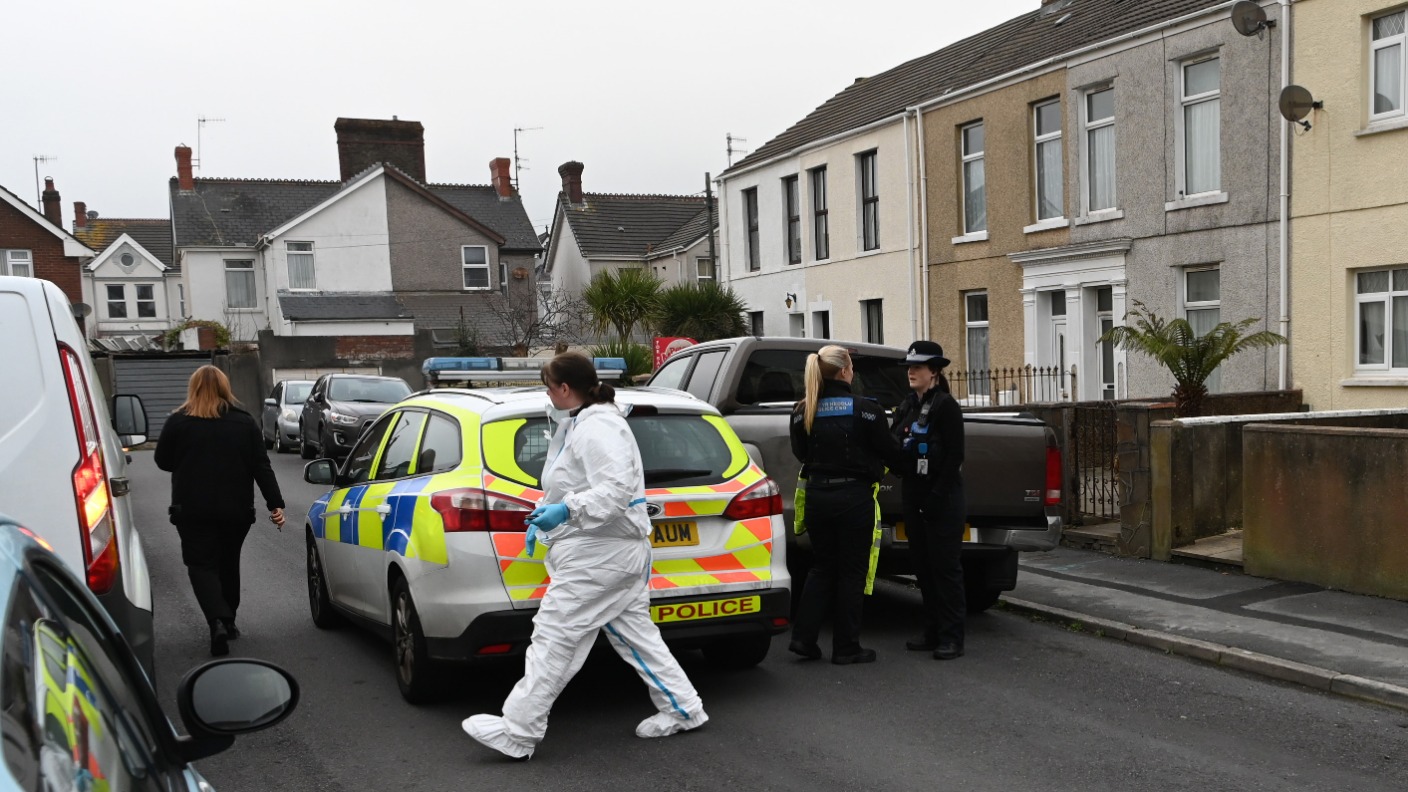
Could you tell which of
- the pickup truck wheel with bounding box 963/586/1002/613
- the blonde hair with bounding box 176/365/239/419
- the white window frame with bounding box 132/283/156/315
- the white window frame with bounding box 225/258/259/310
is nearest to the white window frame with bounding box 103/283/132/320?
the white window frame with bounding box 132/283/156/315

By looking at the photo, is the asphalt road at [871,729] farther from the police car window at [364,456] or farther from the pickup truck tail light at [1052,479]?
the police car window at [364,456]

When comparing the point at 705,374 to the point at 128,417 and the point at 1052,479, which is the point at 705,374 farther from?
the point at 128,417

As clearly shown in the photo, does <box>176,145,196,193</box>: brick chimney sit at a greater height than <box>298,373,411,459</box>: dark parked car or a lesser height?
greater

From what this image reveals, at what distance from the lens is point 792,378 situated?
9672mm

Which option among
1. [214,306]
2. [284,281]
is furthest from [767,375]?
[214,306]

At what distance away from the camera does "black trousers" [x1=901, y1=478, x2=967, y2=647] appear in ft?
24.2

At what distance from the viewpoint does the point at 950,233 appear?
23.2 meters

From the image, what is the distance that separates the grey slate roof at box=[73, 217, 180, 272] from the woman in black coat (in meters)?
56.2

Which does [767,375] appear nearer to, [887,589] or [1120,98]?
[887,589]

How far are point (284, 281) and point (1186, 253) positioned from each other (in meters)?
34.8

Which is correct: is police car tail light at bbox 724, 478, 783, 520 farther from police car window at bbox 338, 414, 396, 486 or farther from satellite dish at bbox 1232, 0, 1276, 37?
satellite dish at bbox 1232, 0, 1276, 37

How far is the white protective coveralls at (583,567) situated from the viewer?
18.2 feet

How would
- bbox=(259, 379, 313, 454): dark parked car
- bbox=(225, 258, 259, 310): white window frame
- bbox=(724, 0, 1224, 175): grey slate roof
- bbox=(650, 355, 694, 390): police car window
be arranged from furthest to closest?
bbox=(225, 258, 259, 310): white window frame
bbox=(259, 379, 313, 454): dark parked car
bbox=(724, 0, 1224, 175): grey slate roof
bbox=(650, 355, 694, 390): police car window

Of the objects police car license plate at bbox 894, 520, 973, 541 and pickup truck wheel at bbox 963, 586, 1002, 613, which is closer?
police car license plate at bbox 894, 520, 973, 541
